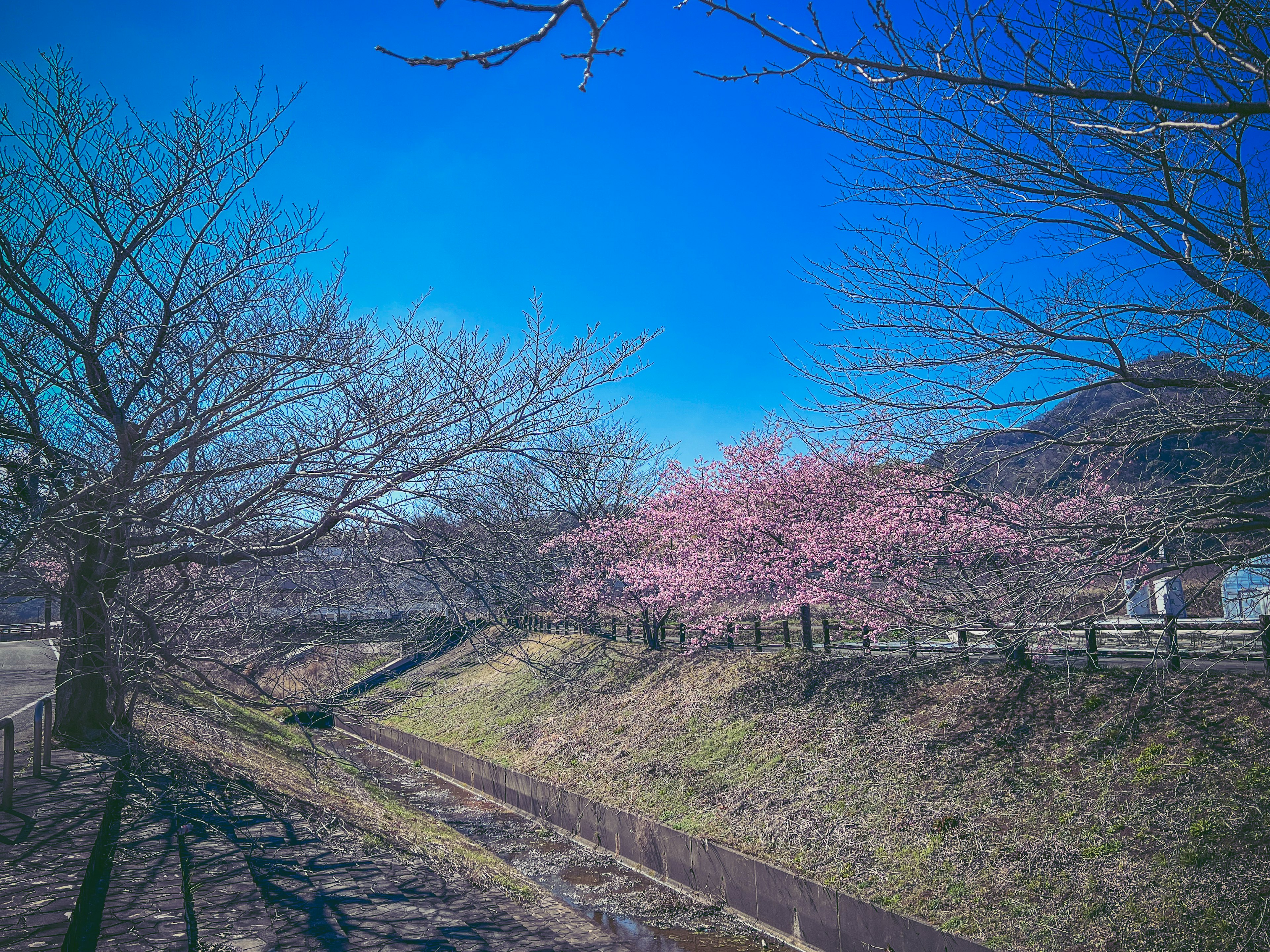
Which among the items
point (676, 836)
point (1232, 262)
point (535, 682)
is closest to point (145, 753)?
point (676, 836)

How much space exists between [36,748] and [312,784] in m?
4.39

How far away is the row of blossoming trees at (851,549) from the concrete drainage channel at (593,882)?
4.23m

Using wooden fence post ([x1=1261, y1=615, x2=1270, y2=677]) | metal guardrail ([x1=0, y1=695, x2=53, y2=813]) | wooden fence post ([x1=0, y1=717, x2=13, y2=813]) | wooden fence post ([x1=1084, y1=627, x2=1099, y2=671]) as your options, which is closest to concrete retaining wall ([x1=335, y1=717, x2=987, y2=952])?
metal guardrail ([x1=0, y1=695, x2=53, y2=813])

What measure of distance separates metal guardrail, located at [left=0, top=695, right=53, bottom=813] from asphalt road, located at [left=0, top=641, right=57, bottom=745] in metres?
0.42

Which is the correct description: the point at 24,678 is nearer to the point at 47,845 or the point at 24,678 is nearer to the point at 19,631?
the point at 47,845

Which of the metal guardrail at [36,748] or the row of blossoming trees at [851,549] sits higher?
the row of blossoming trees at [851,549]

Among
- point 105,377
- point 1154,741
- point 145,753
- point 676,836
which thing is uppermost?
point 105,377

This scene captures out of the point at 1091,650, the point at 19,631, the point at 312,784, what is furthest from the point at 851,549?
the point at 19,631

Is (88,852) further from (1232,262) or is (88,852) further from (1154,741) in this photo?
(1154,741)

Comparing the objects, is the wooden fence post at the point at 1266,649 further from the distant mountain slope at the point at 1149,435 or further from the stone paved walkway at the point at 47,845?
the stone paved walkway at the point at 47,845

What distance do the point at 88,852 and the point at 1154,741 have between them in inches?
429

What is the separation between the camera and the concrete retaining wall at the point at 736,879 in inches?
314

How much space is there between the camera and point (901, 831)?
30.8ft

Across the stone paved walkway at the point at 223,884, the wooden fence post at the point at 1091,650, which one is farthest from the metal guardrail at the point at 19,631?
the wooden fence post at the point at 1091,650
